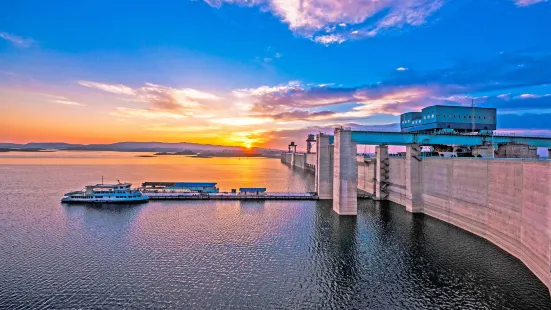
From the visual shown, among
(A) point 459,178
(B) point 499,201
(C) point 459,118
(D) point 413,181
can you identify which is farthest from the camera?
(C) point 459,118

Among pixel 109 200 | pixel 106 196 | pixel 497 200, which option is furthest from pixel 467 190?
pixel 106 196

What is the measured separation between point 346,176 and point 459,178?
1979 cm

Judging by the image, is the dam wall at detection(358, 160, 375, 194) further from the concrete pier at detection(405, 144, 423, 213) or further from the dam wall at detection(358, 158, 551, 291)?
the concrete pier at detection(405, 144, 423, 213)

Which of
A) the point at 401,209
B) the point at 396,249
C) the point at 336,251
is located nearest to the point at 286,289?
the point at 336,251

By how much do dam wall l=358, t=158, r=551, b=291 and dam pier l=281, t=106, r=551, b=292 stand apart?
10 cm

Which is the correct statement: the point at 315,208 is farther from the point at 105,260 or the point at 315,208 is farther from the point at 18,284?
the point at 18,284

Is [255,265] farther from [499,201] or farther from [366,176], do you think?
[366,176]

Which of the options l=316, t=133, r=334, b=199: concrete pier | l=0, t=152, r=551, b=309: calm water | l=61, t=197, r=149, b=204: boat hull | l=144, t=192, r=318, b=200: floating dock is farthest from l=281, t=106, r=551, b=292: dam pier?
l=61, t=197, r=149, b=204: boat hull

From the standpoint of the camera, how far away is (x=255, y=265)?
34.2 meters

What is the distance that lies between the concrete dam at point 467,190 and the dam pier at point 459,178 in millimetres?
113

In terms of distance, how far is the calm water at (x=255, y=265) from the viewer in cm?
2677

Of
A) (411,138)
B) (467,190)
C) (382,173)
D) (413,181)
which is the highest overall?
(411,138)

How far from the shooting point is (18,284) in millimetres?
29297

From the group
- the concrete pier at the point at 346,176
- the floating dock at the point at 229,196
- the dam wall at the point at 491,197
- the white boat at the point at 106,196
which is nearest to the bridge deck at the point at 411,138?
the dam wall at the point at 491,197
